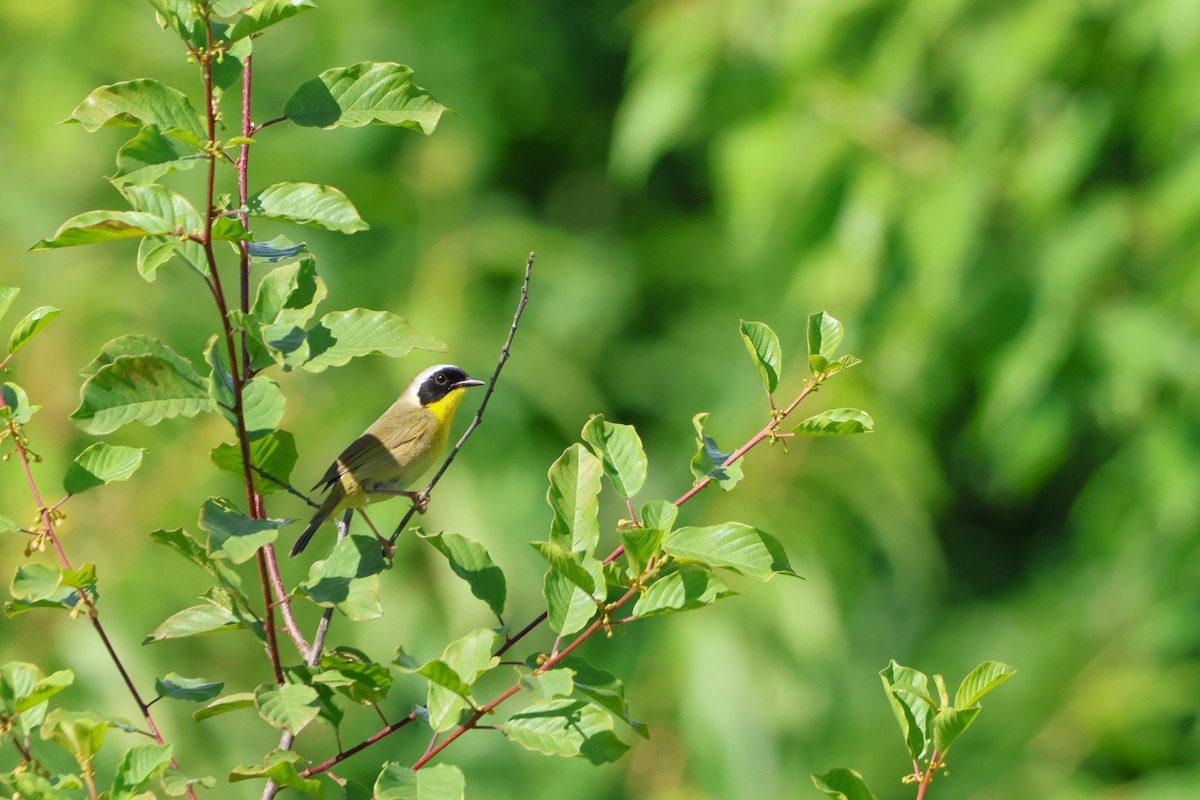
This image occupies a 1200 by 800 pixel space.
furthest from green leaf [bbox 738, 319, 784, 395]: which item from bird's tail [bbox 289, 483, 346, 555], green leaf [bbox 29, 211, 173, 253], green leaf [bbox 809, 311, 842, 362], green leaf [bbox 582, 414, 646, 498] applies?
bird's tail [bbox 289, 483, 346, 555]

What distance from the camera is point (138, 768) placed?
1570 millimetres

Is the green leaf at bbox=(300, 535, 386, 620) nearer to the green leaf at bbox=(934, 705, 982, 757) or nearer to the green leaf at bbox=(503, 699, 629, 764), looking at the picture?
the green leaf at bbox=(503, 699, 629, 764)

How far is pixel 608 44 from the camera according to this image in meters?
8.34

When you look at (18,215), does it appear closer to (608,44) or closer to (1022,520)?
(608,44)

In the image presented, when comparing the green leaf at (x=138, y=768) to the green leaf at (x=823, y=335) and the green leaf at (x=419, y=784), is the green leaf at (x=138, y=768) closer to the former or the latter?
the green leaf at (x=419, y=784)

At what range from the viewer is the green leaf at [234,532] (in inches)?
60.5

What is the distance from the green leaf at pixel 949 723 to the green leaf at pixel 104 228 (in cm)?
105

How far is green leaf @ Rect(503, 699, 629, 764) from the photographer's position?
1634mm

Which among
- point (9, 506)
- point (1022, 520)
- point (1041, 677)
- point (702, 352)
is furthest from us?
point (1022, 520)

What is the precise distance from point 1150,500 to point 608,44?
4610 mm

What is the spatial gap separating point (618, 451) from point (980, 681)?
0.52 meters

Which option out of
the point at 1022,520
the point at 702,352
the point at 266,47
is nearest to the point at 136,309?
the point at 266,47

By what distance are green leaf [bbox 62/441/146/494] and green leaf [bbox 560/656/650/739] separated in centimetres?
62

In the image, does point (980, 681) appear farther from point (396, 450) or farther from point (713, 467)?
point (396, 450)
